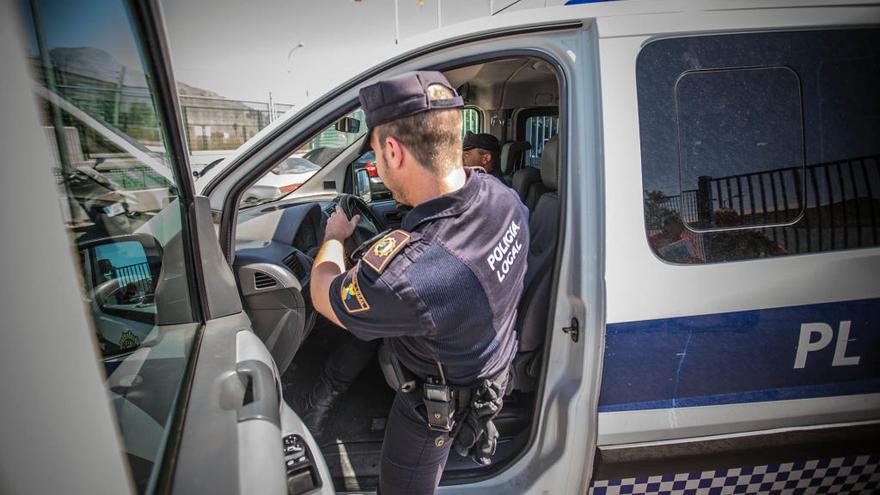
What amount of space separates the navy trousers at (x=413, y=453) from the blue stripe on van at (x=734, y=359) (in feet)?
1.66

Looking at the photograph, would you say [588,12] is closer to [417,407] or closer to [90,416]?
[417,407]

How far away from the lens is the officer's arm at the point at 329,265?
1179 mm

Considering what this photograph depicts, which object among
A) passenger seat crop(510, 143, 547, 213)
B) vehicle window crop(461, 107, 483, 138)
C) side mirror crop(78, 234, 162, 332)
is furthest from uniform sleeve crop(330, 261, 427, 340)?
vehicle window crop(461, 107, 483, 138)

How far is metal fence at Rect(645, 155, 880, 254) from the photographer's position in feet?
4.02

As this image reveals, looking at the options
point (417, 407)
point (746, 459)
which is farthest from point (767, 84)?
point (417, 407)

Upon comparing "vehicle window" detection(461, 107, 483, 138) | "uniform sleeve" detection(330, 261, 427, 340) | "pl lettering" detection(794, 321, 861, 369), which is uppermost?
"vehicle window" detection(461, 107, 483, 138)

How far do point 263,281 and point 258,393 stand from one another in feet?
2.43

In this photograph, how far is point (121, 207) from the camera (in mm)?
1010

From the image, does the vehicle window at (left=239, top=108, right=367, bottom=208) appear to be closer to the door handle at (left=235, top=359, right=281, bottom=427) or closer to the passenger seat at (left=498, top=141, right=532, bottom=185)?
the passenger seat at (left=498, top=141, right=532, bottom=185)

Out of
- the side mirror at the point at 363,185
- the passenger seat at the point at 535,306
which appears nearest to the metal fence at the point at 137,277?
the passenger seat at the point at 535,306

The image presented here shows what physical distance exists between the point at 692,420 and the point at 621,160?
2.54ft

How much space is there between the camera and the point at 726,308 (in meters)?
1.22

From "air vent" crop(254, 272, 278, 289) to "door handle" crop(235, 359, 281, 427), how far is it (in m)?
0.58

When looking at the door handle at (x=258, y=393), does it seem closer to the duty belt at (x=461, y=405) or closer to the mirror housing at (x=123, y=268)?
the mirror housing at (x=123, y=268)
